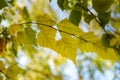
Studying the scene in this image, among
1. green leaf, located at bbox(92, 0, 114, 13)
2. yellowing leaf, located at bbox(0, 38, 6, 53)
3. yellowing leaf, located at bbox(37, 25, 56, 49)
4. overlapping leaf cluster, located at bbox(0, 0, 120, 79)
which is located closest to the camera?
green leaf, located at bbox(92, 0, 114, 13)

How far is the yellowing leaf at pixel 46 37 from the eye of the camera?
1104mm

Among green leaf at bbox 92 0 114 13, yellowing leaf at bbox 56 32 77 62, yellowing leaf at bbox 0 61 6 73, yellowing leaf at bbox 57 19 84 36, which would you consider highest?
yellowing leaf at bbox 57 19 84 36

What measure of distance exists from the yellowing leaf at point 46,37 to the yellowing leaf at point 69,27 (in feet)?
0.09

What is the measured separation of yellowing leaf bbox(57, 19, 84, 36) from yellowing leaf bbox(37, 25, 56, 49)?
0.03m

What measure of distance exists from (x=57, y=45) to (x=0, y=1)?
21 centimetres

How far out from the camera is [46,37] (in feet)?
3.64

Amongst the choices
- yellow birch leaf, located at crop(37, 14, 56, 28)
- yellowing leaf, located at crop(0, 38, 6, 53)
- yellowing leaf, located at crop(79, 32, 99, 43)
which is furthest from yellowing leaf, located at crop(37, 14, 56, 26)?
yellowing leaf, located at crop(0, 38, 6, 53)

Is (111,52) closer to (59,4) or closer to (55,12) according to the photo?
(59,4)

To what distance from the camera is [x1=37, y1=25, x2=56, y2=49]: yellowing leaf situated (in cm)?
110

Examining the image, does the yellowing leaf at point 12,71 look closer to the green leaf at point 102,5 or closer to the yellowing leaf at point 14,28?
the yellowing leaf at point 14,28

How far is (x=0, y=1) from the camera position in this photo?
113 cm

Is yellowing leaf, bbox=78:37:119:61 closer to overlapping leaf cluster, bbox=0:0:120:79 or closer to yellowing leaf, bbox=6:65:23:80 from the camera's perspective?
overlapping leaf cluster, bbox=0:0:120:79

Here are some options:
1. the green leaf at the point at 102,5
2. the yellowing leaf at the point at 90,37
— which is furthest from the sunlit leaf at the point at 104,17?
the yellowing leaf at the point at 90,37

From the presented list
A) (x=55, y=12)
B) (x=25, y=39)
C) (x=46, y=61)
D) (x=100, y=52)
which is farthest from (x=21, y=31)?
(x=46, y=61)
